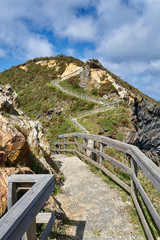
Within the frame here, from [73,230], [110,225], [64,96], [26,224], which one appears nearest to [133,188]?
[110,225]

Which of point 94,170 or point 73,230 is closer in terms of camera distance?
point 73,230

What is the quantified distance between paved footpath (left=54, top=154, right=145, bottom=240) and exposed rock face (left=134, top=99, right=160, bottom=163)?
68.9 feet

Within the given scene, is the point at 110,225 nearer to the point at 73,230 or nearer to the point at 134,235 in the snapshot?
the point at 134,235

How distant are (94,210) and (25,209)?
2.90m

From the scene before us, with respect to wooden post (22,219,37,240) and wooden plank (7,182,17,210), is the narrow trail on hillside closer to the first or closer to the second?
wooden plank (7,182,17,210)

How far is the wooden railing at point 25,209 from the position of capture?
3.97 feet

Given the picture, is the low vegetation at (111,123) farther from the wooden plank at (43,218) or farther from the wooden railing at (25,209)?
the wooden railing at (25,209)

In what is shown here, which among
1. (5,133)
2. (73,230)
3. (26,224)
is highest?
(5,133)

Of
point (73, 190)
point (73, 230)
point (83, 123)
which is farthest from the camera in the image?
point (83, 123)

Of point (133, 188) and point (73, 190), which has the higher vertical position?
point (133, 188)

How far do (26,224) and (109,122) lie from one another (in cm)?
1939

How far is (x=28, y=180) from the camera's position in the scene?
219 cm

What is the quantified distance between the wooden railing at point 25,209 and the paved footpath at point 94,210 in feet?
3.66

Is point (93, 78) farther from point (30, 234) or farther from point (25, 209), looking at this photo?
point (25, 209)
